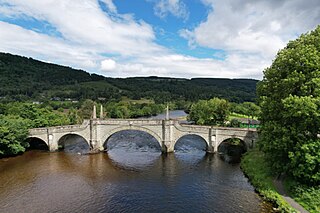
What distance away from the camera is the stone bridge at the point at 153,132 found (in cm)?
4212

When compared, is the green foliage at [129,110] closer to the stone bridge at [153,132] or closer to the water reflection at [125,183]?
the stone bridge at [153,132]

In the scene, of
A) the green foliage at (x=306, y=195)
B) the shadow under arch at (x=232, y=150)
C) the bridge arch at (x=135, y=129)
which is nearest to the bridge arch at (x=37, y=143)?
the bridge arch at (x=135, y=129)

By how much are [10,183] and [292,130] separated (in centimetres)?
3309

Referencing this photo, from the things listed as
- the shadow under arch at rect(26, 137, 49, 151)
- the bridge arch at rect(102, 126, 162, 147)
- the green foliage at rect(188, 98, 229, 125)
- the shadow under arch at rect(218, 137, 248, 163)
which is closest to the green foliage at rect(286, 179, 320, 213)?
the shadow under arch at rect(218, 137, 248, 163)

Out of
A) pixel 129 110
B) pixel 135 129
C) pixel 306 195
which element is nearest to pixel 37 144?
pixel 135 129

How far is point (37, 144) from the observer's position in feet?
167

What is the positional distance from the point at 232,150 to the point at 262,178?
1795 cm

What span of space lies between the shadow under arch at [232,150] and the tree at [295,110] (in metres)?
13.0

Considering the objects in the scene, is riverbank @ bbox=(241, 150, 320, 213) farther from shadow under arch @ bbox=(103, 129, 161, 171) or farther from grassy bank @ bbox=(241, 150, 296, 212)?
shadow under arch @ bbox=(103, 129, 161, 171)

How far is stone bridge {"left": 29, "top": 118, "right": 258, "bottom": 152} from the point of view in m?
42.1

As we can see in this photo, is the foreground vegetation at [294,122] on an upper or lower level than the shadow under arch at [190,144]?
upper

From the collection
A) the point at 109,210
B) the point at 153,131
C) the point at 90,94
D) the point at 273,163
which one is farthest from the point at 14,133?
the point at 90,94

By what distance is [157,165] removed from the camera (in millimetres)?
39000

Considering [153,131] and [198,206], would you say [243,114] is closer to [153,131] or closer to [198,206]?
[153,131]
